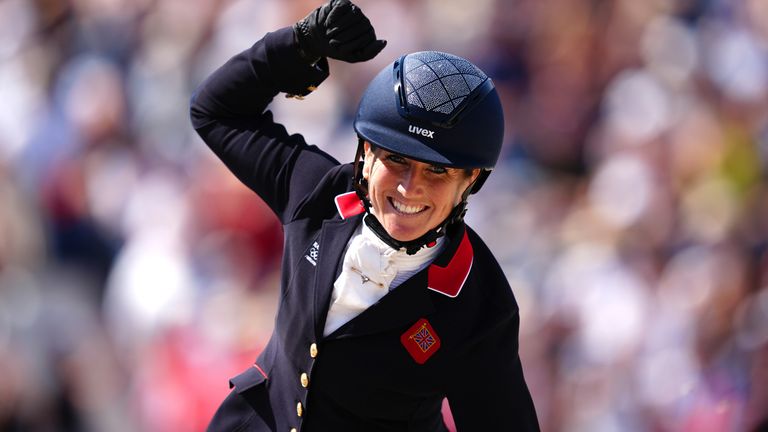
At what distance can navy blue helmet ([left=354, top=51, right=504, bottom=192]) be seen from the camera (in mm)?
2959

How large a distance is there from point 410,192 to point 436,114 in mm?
200

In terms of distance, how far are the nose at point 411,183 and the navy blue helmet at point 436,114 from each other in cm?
7

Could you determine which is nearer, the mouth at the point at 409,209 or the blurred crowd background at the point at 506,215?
the mouth at the point at 409,209

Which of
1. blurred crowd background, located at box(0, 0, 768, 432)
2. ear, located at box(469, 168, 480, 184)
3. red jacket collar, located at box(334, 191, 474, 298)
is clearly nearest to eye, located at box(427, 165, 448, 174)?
ear, located at box(469, 168, 480, 184)

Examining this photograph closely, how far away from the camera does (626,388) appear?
5484 millimetres

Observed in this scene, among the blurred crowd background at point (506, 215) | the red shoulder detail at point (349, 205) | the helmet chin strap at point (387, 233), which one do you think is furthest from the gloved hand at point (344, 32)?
the blurred crowd background at point (506, 215)

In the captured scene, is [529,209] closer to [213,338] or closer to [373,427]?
[213,338]

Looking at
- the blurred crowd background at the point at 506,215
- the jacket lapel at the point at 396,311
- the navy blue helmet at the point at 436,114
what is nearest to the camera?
the navy blue helmet at the point at 436,114

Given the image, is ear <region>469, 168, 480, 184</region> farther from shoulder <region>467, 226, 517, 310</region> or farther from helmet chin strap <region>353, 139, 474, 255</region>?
shoulder <region>467, 226, 517, 310</region>

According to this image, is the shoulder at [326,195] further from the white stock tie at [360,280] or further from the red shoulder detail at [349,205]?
the white stock tie at [360,280]

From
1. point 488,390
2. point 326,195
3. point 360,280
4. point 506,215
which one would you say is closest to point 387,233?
point 360,280

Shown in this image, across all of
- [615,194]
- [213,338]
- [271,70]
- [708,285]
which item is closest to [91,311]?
[213,338]

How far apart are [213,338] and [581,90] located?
8.04 feet

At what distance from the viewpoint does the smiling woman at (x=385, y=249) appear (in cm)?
301
